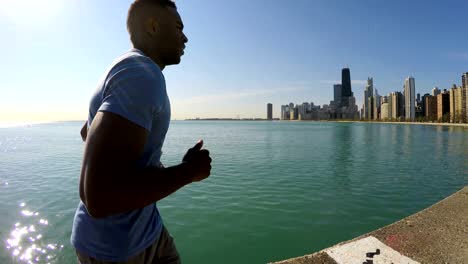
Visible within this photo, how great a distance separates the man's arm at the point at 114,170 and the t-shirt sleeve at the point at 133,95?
0.10ft

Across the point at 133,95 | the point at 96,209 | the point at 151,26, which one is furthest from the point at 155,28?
the point at 96,209

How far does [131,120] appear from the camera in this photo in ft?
3.79

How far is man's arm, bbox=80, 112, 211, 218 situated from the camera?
113cm

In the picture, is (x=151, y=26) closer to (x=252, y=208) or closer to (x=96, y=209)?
(x=96, y=209)

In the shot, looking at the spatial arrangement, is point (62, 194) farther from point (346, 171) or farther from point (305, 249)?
point (346, 171)

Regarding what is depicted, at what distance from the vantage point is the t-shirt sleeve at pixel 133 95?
115 cm

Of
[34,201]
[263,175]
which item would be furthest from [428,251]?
[34,201]

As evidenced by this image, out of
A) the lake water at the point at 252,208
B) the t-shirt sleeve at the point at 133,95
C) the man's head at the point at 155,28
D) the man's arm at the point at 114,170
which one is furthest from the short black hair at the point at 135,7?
the lake water at the point at 252,208

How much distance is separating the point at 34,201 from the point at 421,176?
69.9ft

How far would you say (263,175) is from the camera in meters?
18.1

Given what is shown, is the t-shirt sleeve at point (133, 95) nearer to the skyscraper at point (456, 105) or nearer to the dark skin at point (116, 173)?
the dark skin at point (116, 173)

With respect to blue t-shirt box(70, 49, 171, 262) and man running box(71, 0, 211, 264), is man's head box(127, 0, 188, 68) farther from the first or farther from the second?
blue t-shirt box(70, 49, 171, 262)

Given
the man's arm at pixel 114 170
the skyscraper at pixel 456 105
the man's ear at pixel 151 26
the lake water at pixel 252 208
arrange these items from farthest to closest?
the skyscraper at pixel 456 105 → the lake water at pixel 252 208 → the man's ear at pixel 151 26 → the man's arm at pixel 114 170

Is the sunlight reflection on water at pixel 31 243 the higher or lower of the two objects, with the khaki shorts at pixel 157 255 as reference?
lower
